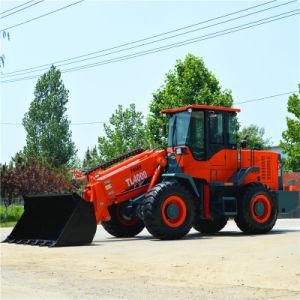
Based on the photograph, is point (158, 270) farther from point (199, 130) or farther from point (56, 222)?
point (199, 130)

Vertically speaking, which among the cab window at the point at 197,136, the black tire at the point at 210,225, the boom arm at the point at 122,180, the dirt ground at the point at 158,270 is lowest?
the dirt ground at the point at 158,270

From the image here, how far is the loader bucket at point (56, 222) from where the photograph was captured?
56.3ft

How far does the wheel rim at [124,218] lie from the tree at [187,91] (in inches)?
854

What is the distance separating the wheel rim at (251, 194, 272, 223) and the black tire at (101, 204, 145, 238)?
Result: 3513 millimetres

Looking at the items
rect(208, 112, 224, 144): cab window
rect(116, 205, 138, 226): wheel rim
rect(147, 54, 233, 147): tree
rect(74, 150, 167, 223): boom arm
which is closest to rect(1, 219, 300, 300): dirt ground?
rect(74, 150, 167, 223): boom arm

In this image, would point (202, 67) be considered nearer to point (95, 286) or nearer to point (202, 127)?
point (202, 127)

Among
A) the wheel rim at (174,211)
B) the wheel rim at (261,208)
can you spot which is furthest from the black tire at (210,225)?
the wheel rim at (174,211)

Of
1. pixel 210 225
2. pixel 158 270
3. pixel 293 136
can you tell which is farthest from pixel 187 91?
pixel 158 270

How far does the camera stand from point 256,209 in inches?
792

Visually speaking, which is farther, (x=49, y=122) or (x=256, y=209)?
(x=49, y=122)

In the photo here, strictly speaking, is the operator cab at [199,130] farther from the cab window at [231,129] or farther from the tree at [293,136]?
the tree at [293,136]

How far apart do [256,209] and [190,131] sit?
10.0 feet

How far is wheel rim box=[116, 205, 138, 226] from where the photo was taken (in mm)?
20266

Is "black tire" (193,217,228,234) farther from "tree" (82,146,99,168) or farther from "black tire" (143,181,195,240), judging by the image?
"tree" (82,146,99,168)
